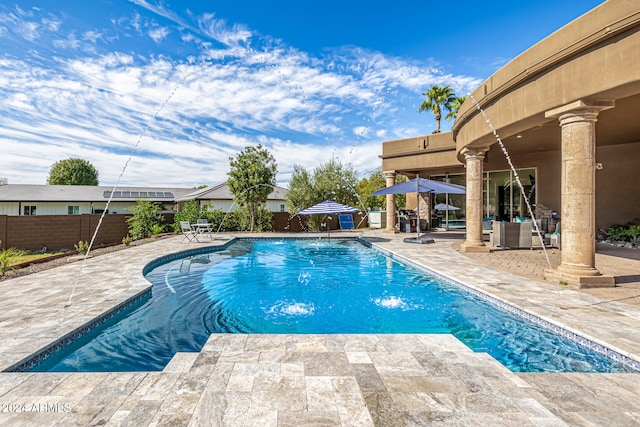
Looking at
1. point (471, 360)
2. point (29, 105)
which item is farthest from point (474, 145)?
point (29, 105)

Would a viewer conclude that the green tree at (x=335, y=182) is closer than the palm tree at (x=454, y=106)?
Yes

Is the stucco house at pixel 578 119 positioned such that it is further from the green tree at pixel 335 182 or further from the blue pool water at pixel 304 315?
the green tree at pixel 335 182

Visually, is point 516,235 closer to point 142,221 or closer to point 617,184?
point 617,184

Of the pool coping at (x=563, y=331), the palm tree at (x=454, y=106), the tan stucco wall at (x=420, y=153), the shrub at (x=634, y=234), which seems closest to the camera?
the pool coping at (x=563, y=331)

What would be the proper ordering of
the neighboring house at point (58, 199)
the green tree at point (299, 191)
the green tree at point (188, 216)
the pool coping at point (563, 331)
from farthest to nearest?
1. the neighboring house at point (58, 199)
2. the green tree at point (299, 191)
3. the green tree at point (188, 216)
4. the pool coping at point (563, 331)

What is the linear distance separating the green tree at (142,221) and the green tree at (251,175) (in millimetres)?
4487

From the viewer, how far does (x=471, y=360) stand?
321cm

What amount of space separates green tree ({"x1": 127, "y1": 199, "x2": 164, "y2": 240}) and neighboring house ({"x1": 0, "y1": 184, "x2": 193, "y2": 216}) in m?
11.0

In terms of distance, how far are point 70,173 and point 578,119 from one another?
6547cm

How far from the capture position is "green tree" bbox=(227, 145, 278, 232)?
18734 mm

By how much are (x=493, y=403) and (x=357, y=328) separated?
2.62 metres

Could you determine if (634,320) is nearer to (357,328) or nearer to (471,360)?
(471,360)

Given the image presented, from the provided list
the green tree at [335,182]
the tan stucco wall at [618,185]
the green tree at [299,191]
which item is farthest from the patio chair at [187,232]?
the tan stucco wall at [618,185]

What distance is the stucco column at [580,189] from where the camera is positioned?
229 inches
